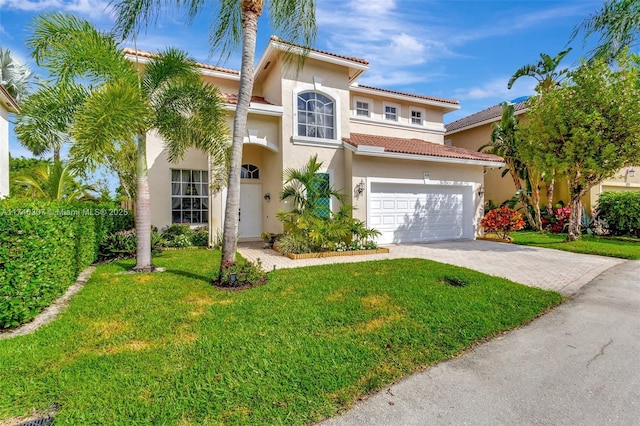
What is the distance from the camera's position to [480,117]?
22219 millimetres

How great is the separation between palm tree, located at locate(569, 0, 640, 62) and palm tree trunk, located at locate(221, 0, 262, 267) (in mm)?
8130

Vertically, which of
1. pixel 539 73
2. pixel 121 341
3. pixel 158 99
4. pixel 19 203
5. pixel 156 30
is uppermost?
pixel 539 73

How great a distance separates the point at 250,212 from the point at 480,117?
60.8 ft

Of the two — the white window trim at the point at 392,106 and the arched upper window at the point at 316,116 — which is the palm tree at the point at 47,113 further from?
the white window trim at the point at 392,106

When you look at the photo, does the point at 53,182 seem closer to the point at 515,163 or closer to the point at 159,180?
the point at 159,180

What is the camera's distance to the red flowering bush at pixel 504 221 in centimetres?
1332

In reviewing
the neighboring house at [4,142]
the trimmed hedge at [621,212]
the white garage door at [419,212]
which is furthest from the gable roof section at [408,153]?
the neighboring house at [4,142]

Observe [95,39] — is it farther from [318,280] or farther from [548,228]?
[548,228]

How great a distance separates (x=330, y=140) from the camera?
41.8ft

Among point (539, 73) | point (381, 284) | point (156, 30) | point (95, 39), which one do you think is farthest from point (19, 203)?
point (539, 73)

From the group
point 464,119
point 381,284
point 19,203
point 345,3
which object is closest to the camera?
point 19,203

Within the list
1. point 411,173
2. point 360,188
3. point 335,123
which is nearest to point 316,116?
point 335,123

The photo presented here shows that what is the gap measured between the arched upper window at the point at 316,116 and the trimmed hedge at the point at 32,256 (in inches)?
346

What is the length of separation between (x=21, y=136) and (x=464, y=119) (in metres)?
26.0
